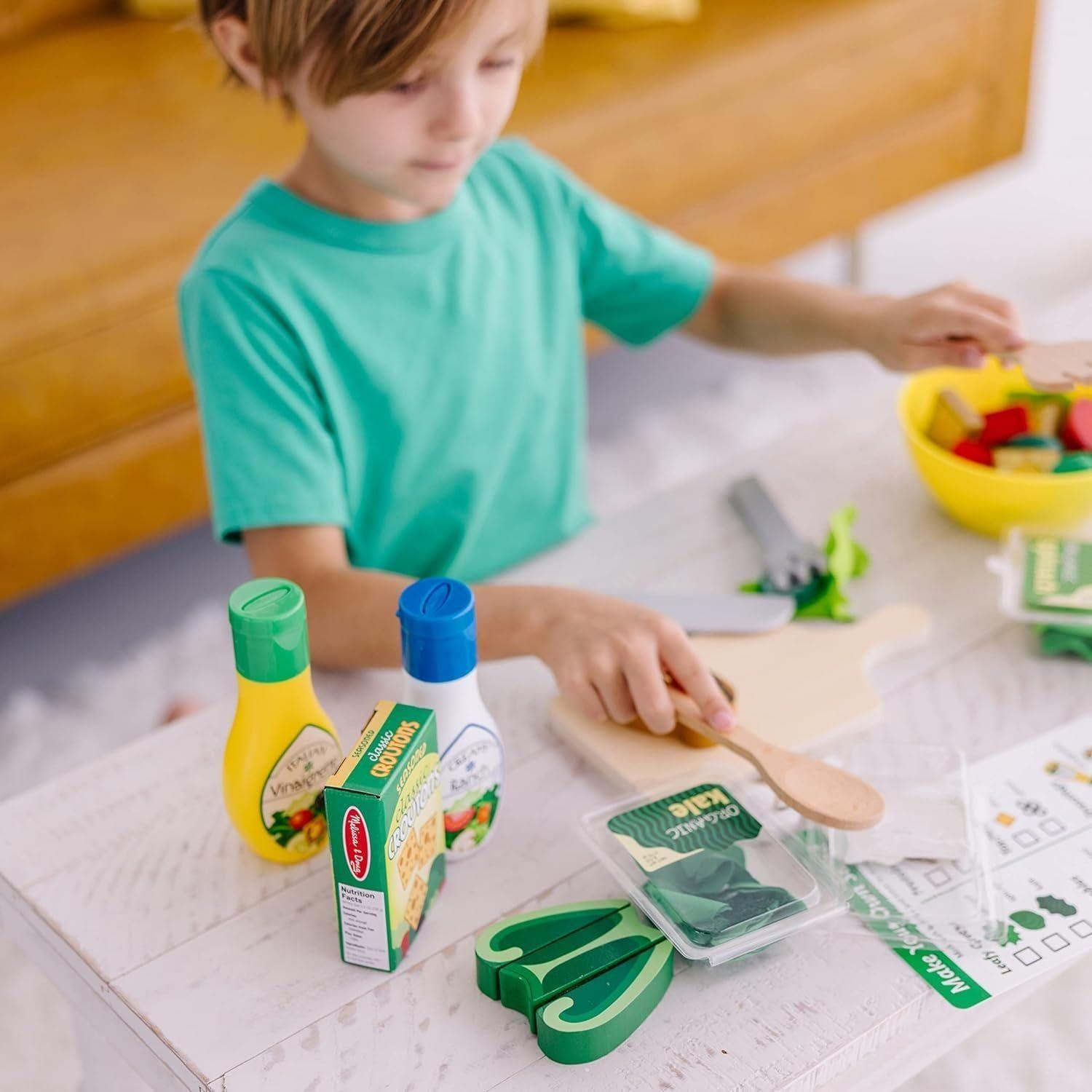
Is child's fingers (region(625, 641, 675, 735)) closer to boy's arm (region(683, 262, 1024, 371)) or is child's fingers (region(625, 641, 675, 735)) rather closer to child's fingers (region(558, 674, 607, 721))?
A: child's fingers (region(558, 674, 607, 721))

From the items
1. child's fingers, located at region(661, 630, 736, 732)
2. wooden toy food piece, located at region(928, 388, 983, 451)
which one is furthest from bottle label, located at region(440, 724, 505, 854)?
wooden toy food piece, located at region(928, 388, 983, 451)

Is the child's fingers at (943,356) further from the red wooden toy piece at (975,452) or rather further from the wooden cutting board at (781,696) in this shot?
the wooden cutting board at (781,696)

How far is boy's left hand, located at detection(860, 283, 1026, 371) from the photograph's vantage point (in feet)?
3.27

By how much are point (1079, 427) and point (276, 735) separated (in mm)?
Answer: 658

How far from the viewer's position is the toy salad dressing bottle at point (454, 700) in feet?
2.37

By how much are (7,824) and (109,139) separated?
119 cm

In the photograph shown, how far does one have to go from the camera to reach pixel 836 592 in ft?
3.20

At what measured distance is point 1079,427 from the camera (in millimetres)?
1054

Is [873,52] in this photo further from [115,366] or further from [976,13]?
[115,366]

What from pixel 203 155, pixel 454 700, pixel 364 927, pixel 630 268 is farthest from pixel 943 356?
pixel 203 155

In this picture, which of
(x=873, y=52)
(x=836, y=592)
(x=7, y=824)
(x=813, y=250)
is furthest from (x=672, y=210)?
(x=7, y=824)

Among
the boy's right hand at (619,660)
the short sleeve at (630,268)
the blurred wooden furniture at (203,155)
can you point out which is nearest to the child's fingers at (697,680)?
the boy's right hand at (619,660)

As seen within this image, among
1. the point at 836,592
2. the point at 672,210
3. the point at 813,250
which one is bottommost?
the point at 813,250

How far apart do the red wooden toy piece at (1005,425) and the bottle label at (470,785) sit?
50 cm
